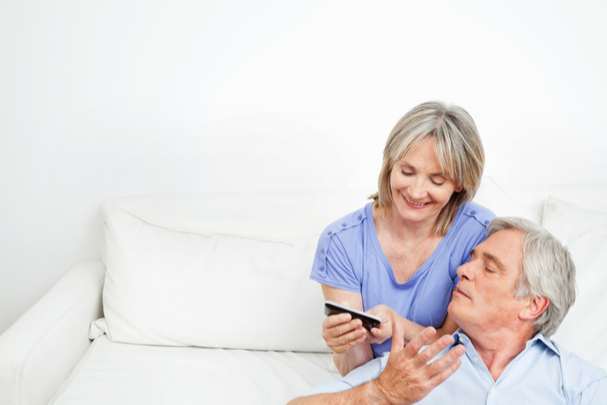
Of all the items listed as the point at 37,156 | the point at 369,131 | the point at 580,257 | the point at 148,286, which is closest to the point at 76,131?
the point at 37,156

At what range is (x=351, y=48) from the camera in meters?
2.44

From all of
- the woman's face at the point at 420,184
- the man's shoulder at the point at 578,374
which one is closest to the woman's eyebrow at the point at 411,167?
the woman's face at the point at 420,184

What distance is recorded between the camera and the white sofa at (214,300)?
6.51 ft

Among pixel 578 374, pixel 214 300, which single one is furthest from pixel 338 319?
pixel 214 300

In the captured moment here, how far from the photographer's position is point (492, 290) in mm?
1586

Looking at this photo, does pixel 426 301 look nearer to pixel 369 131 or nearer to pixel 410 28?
pixel 369 131

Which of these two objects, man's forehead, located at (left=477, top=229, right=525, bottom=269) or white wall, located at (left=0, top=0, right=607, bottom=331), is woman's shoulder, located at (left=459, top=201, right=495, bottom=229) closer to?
man's forehead, located at (left=477, top=229, right=525, bottom=269)

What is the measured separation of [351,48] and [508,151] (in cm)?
67

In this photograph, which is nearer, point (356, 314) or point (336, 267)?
point (356, 314)

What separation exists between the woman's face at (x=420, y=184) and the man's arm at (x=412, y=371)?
347 mm

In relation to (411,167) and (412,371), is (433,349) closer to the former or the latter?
(412,371)

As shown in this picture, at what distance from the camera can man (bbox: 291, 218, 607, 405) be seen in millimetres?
1570

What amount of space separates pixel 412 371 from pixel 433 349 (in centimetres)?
7

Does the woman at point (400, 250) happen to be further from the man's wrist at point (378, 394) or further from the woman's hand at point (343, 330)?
the man's wrist at point (378, 394)
